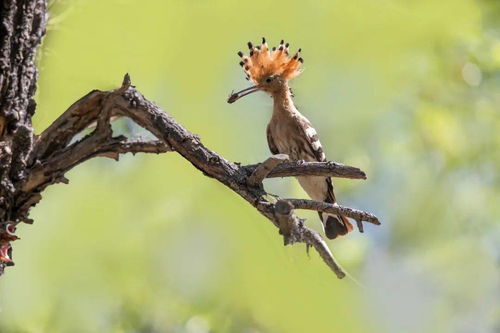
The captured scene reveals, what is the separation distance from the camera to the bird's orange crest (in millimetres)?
3020

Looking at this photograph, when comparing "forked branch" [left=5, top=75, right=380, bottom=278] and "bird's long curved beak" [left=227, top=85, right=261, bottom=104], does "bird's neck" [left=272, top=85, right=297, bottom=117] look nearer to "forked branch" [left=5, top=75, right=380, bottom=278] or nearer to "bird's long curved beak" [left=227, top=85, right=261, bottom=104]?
"bird's long curved beak" [left=227, top=85, right=261, bottom=104]

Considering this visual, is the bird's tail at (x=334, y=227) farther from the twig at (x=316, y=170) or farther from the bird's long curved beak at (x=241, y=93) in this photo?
the twig at (x=316, y=170)

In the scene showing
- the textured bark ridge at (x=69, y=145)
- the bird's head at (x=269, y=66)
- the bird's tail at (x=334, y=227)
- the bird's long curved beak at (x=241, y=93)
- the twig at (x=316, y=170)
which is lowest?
the textured bark ridge at (x=69, y=145)

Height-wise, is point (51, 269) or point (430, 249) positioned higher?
point (430, 249)

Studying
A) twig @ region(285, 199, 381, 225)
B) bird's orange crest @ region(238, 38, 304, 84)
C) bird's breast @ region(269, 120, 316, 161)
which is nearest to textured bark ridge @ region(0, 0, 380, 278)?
twig @ region(285, 199, 381, 225)

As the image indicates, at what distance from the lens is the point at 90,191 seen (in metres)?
3.43

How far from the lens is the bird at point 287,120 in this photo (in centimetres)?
300

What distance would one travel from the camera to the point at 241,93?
2918mm

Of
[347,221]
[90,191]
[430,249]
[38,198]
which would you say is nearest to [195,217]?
→ [90,191]

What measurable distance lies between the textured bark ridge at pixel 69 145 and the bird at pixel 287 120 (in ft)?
2.36

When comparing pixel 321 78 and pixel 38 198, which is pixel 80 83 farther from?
pixel 321 78

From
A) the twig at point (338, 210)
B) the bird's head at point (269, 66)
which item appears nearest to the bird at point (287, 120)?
the bird's head at point (269, 66)

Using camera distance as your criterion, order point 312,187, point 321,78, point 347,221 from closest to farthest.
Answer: point 347,221
point 312,187
point 321,78

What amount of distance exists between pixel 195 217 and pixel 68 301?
653 millimetres
